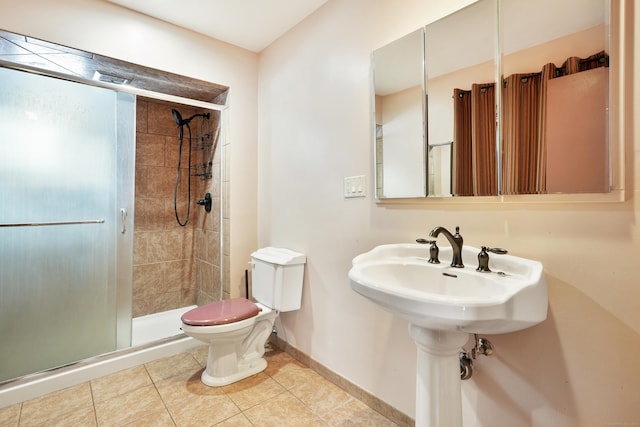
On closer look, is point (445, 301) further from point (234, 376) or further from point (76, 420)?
point (76, 420)

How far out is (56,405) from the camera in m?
1.60

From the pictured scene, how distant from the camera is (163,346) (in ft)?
6.93

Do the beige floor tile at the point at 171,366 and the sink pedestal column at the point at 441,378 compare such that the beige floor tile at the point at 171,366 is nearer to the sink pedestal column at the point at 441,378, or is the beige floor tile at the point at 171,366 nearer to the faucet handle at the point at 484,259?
the sink pedestal column at the point at 441,378

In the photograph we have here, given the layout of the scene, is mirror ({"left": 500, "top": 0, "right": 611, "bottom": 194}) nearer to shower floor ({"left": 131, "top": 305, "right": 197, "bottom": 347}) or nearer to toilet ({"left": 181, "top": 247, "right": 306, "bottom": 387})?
toilet ({"left": 181, "top": 247, "right": 306, "bottom": 387})

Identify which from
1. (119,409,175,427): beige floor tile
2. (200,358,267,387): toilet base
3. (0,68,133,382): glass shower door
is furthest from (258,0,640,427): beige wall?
(0,68,133,382): glass shower door

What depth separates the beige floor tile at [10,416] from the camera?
147 cm

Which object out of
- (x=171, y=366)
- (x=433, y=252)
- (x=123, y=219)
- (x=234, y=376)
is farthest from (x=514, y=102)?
(x=171, y=366)

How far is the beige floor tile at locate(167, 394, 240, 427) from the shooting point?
1482 millimetres

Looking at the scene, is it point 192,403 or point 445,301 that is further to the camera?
point 192,403

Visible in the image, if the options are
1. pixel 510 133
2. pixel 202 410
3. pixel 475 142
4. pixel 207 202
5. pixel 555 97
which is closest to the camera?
pixel 555 97

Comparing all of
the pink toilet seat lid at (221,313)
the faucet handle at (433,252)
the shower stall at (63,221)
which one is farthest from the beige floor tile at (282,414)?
the shower stall at (63,221)

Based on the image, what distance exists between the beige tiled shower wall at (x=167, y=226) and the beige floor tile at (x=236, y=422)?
123 cm

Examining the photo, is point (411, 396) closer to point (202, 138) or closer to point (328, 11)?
point (328, 11)

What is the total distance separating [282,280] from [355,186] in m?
0.79
